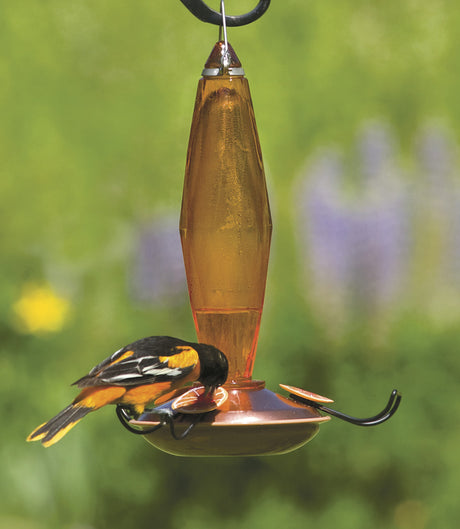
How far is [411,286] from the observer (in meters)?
5.50

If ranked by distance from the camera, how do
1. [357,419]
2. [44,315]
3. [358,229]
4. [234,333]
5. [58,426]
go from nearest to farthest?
[58,426], [357,419], [234,333], [44,315], [358,229]

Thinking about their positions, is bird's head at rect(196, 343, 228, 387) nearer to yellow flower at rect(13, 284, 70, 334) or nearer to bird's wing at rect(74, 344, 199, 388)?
bird's wing at rect(74, 344, 199, 388)

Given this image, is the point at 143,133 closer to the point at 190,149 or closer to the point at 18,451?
the point at 18,451

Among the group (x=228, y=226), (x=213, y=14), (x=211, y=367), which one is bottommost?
(x=211, y=367)

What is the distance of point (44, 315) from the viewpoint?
17.0 feet

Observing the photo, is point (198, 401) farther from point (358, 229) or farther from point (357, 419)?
point (358, 229)

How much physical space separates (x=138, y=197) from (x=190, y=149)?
10.4 feet

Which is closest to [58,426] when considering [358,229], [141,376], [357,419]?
[141,376]

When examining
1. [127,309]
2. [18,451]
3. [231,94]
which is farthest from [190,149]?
[18,451]

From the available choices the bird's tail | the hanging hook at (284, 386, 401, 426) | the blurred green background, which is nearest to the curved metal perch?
the hanging hook at (284, 386, 401, 426)

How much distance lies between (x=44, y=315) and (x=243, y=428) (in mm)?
3418

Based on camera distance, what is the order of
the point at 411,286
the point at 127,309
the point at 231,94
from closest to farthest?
1. the point at 231,94
2. the point at 127,309
3. the point at 411,286

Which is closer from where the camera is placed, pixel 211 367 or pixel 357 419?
pixel 211 367

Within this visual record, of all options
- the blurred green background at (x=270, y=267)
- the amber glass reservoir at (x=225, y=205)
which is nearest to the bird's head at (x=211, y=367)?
the amber glass reservoir at (x=225, y=205)
